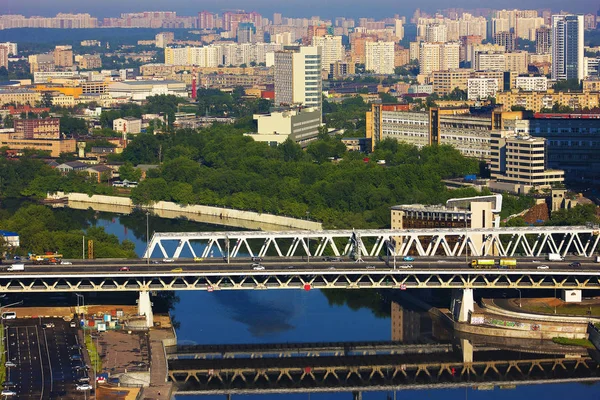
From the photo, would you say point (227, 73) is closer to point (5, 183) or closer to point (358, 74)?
point (358, 74)

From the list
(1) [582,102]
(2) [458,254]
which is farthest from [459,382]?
(1) [582,102]

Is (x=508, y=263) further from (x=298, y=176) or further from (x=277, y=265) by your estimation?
(x=298, y=176)

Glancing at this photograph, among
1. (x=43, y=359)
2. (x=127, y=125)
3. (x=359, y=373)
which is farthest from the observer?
(x=127, y=125)

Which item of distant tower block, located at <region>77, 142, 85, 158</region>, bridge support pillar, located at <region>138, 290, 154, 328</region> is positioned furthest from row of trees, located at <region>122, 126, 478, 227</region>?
bridge support pillar, located at <region>138, 290, 154, 328</region>

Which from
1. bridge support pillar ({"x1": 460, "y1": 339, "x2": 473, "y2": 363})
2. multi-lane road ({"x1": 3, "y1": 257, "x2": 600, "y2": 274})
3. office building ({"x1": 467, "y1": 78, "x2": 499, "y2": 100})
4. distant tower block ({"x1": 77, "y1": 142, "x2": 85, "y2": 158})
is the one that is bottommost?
bridge support pillar ({"x1": 460, "y1": 339, "x2": 473, "y2": 363})

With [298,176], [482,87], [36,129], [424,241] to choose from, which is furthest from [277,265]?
[482,87]

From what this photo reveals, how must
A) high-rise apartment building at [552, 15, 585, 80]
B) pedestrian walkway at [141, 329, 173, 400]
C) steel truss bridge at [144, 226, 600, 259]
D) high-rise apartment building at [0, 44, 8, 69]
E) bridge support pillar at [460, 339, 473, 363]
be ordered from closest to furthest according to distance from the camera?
1. pedestrian walkway at [141, 329, 173, 400]
2. bridge support pillar at [460, 339, 473, 363]
3. steel truss bridge at [144, 226, 600, 259]
4. high-rise apartment building at [552, 15, 585, 80]
5. high-rise apartment building at [0, 44, 8, 69]

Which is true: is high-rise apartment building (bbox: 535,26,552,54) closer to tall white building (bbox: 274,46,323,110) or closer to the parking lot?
tall white building (bbox: 274,46,323,110)
